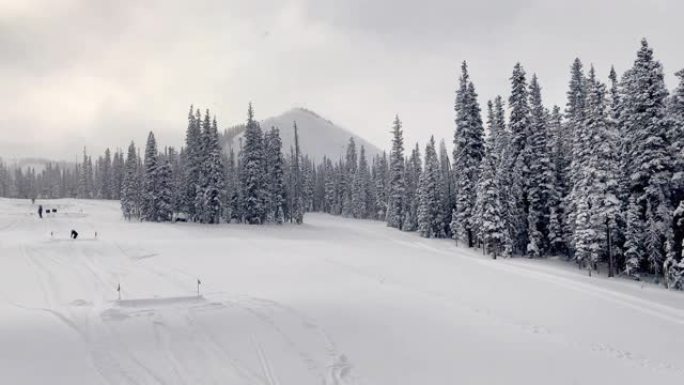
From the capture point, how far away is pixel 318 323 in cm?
1778

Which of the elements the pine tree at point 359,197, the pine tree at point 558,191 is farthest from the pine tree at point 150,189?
the pine tree at point 359,197

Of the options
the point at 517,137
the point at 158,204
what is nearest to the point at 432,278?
the point at 517,137

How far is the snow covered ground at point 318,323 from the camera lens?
13508mm

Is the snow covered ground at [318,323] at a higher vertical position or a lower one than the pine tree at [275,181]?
lower

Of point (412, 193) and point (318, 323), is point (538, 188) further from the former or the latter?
point (412, 193)

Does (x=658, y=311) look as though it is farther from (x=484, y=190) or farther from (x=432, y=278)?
(x=484, y=190)

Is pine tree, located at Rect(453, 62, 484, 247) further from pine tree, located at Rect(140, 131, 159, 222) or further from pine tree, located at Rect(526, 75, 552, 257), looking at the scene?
pine tree, located at Rect(140, 131, 159, 222)

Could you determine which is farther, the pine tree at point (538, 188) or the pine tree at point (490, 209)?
the pine tree at point (538, 188)

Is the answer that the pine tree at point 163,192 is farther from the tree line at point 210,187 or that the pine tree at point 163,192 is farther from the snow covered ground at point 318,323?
the snow covered ground at point 318,323

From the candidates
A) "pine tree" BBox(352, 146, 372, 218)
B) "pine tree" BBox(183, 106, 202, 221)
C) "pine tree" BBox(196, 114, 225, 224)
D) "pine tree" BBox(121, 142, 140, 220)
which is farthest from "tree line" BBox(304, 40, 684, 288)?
"pine tree" BBox(121, 142, 140, 220)

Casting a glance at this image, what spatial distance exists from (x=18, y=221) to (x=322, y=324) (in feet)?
202

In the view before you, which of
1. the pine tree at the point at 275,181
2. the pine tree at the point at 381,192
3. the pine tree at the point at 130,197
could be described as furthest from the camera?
the pine tree at the point at 381,192

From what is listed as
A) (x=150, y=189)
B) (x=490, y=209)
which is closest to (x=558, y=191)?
(x=490, y=209)

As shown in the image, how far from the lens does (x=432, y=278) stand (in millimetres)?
29000
